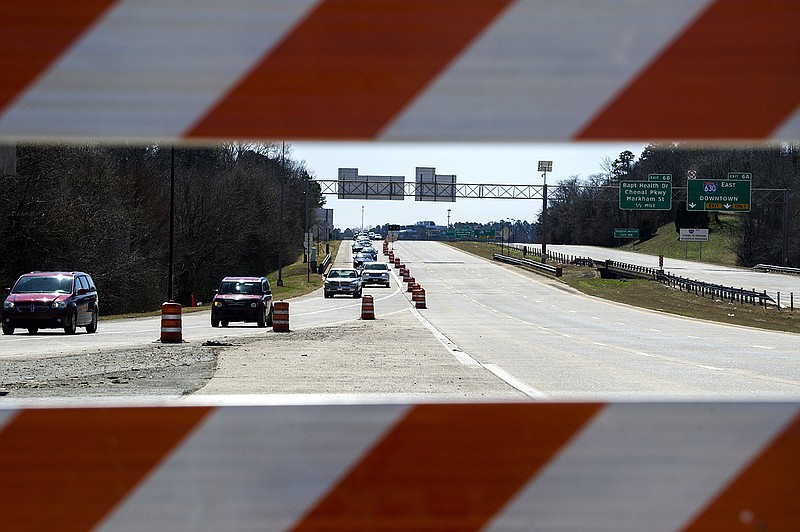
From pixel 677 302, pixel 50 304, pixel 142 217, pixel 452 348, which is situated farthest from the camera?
pixel 142 217

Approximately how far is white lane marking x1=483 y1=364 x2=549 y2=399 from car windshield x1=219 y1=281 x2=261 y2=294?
19596 millimetres

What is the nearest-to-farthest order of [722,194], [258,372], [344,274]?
[258,372]
[344,274]
[722,194]

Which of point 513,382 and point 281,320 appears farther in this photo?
point 281,320

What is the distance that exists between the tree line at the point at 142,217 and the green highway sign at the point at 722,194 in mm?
26225

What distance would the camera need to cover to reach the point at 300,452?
2.41 meters

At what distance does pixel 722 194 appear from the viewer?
68250 mm

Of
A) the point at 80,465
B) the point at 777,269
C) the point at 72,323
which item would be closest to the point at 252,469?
the point at 80,465

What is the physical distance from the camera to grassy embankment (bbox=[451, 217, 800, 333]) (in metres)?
45.7

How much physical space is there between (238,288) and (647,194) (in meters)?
43.3

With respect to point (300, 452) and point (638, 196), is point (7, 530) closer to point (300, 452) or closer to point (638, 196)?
point (300, 452)
